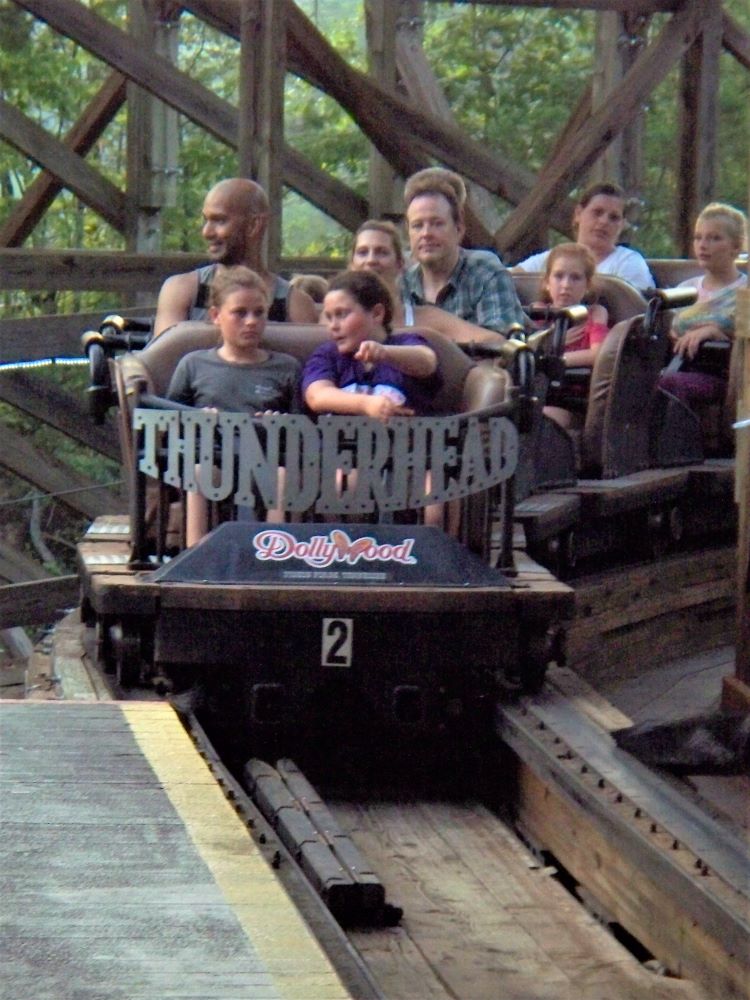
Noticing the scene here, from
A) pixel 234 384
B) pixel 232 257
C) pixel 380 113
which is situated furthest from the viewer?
pixel 380 113

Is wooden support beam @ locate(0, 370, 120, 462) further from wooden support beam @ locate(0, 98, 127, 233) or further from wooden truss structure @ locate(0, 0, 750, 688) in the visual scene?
wooden support beam @ locate(0, 98, 127, 233)

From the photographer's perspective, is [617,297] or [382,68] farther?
[382,68]

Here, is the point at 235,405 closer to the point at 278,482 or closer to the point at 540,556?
the point at 278,482

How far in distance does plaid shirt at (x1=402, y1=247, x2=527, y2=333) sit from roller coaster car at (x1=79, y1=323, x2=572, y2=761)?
104cm

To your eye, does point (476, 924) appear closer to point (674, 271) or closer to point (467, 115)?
point (674, 271)

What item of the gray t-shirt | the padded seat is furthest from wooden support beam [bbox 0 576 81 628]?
the gray t-shirt

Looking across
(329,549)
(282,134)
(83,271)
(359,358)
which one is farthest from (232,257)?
(83,271)

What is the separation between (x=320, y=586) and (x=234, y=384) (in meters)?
0.69

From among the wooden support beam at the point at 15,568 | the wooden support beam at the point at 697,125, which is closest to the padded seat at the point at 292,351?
the wooden support beam at the point at 15,568

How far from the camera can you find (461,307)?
5.96 meters

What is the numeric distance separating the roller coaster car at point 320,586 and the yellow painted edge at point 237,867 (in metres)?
0.78

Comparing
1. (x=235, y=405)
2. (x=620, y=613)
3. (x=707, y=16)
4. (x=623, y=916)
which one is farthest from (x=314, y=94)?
(x=623, y=916)

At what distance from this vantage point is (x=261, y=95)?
711 cm

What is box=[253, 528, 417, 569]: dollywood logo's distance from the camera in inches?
184
